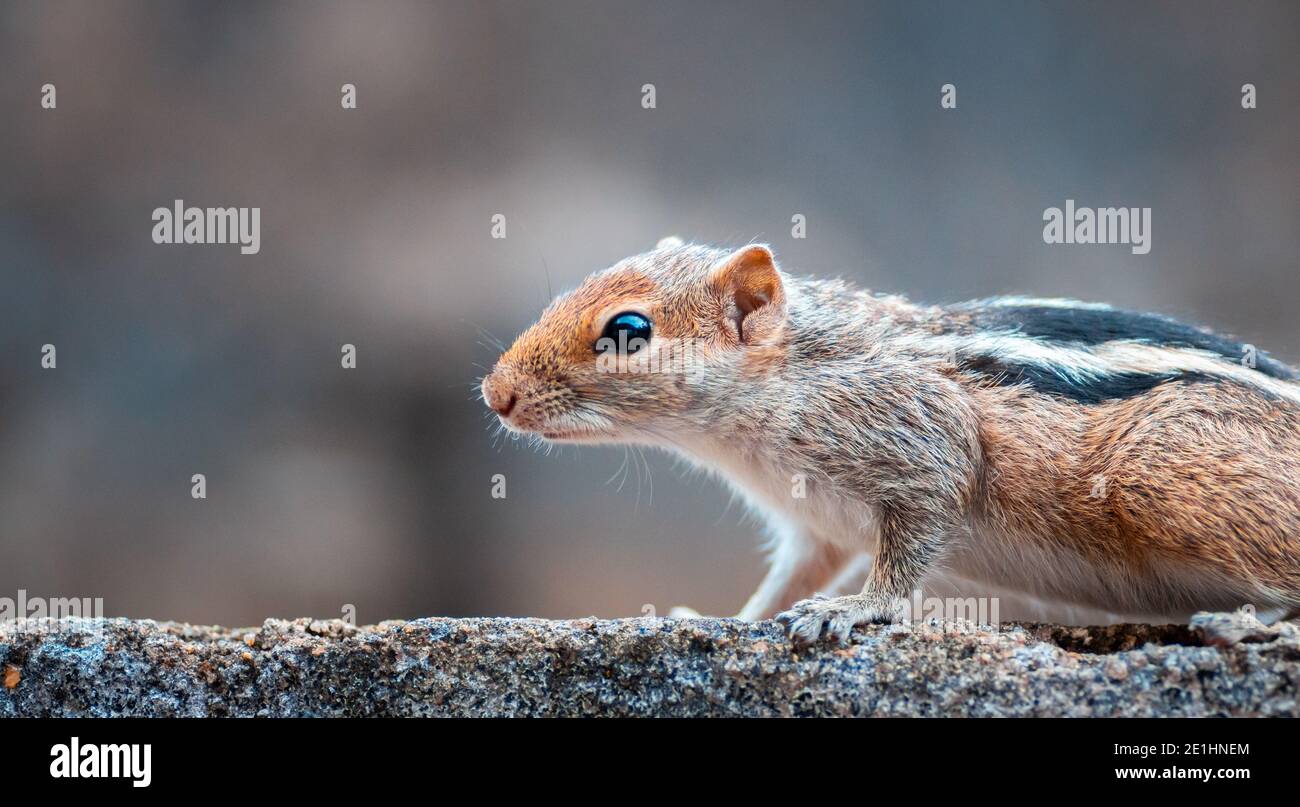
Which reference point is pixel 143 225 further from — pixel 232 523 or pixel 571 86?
pixel 571 86

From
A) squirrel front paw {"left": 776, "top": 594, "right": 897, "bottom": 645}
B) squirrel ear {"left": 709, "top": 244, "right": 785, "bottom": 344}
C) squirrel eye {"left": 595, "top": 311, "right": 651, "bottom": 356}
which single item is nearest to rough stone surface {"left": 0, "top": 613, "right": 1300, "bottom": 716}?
squirrel front paw {"left": 776, "top": 594, "right": 897, "bottom": 645}

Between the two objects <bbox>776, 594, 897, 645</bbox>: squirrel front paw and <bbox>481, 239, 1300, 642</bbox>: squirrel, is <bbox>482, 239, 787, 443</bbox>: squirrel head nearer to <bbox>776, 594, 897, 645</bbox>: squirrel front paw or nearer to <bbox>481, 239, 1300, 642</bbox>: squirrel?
<bbox>481, 239, 1300, 642</bbox>: squirrel

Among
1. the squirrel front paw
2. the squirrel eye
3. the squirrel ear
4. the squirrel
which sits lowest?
the squirrel front paw

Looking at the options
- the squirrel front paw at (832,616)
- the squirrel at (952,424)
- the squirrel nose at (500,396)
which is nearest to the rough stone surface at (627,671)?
the squirrel front paw at (832,616)

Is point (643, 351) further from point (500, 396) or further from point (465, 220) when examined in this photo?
point (465, 220)

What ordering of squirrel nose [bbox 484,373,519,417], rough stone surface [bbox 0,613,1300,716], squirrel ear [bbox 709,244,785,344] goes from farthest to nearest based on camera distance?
squirrel ear [bbox 709,244,785,344]
squirrel nose [bbox 484,373,519,417]
rough stone surface [bbox 0,613,1300,716]

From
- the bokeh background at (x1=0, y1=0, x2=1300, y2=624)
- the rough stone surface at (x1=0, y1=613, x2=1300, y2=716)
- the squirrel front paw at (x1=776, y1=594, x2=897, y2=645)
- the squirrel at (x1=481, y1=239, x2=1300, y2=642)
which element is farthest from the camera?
the bokeh background at (x1=0, y1=0, x2=1300, y2=624)
